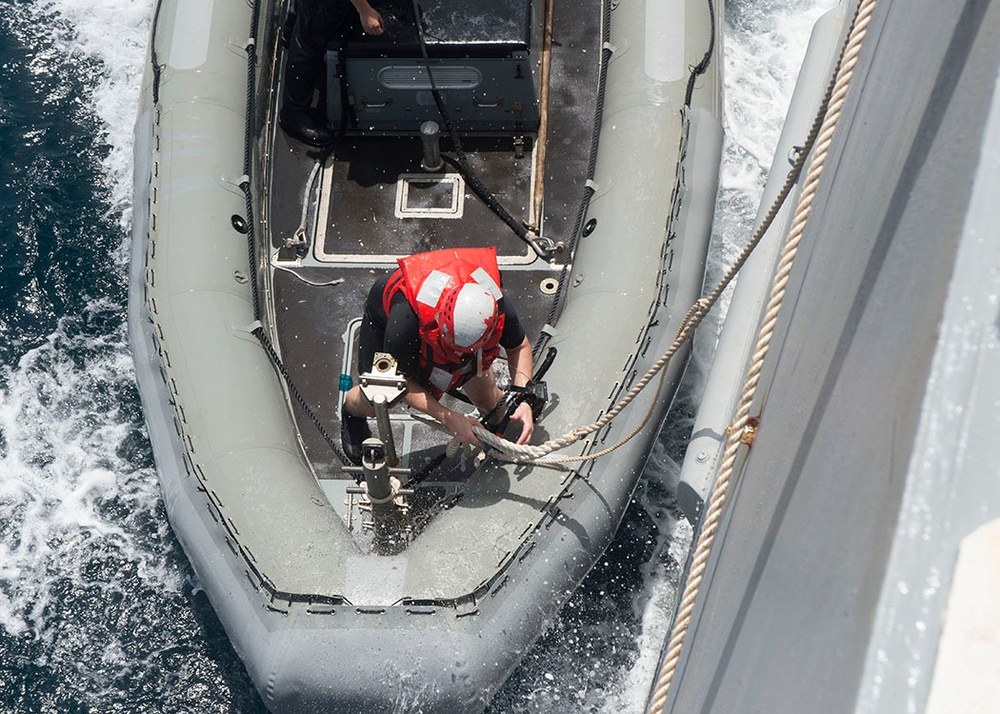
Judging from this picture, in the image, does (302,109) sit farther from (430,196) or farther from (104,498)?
(104,498)

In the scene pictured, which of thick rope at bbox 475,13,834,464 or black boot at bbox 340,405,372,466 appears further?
black boot at bbox 340,405,372,466

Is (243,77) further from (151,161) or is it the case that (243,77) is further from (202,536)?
(202,536)

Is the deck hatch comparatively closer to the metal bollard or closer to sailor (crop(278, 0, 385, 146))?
the metal bollard

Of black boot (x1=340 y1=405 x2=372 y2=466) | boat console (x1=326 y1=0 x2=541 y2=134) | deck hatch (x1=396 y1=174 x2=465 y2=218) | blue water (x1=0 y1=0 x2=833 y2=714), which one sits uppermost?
boat console (x1=326 y1=0 x2=541 y2=134)

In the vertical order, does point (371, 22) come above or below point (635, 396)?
above

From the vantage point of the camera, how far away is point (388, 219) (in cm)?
420

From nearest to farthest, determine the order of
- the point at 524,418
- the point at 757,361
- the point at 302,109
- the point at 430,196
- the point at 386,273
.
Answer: the point at 757,361 < the point at 524,418 < the point at 386,273 < the point at 430,196 < the point at 302,109

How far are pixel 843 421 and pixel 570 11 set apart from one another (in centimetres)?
368

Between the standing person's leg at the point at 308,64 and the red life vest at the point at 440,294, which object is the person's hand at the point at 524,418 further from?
the standing person's leg at the point at 308,64

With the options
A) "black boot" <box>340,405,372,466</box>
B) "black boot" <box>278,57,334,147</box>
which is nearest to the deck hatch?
"black boot" <box>278,57,334,147</box>

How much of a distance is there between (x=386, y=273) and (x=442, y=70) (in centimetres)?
85

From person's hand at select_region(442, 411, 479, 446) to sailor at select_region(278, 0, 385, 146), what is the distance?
177 centimetres

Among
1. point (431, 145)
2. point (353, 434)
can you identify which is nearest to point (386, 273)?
point (431, 145)

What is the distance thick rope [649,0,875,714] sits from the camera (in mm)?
1983
